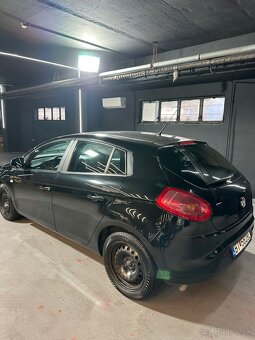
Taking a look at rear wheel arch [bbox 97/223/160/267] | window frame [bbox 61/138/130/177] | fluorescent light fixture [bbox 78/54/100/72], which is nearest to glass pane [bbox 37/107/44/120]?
fluorescent light fixture [bbox 78/54/100/72]

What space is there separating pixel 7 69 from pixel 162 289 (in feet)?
25.5

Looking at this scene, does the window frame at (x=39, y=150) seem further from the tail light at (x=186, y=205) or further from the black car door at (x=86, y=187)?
the tail light at (x=186, y=205)

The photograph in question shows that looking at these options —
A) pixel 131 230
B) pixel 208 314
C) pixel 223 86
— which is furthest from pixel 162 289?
pixel 223 86

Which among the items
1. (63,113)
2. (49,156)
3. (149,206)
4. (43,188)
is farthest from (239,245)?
(63,113)

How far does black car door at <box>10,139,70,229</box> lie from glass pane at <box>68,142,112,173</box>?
23cm

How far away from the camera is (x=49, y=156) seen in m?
2.98

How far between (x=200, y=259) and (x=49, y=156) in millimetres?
2142

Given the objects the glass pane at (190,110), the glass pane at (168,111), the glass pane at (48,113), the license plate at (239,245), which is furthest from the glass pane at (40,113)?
the license plate at (239,245)

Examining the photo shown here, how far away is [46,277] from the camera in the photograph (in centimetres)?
222

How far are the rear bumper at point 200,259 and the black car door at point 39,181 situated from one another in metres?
1.51

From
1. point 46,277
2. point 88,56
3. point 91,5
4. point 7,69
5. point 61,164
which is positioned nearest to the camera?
point 46,277

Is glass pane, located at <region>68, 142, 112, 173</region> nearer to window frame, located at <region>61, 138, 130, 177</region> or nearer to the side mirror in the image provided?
window frame, located at <region>61, 138, 130, 177</region>

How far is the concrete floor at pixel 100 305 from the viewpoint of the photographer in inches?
64.6

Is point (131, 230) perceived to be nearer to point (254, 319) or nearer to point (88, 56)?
point (254, 319)
